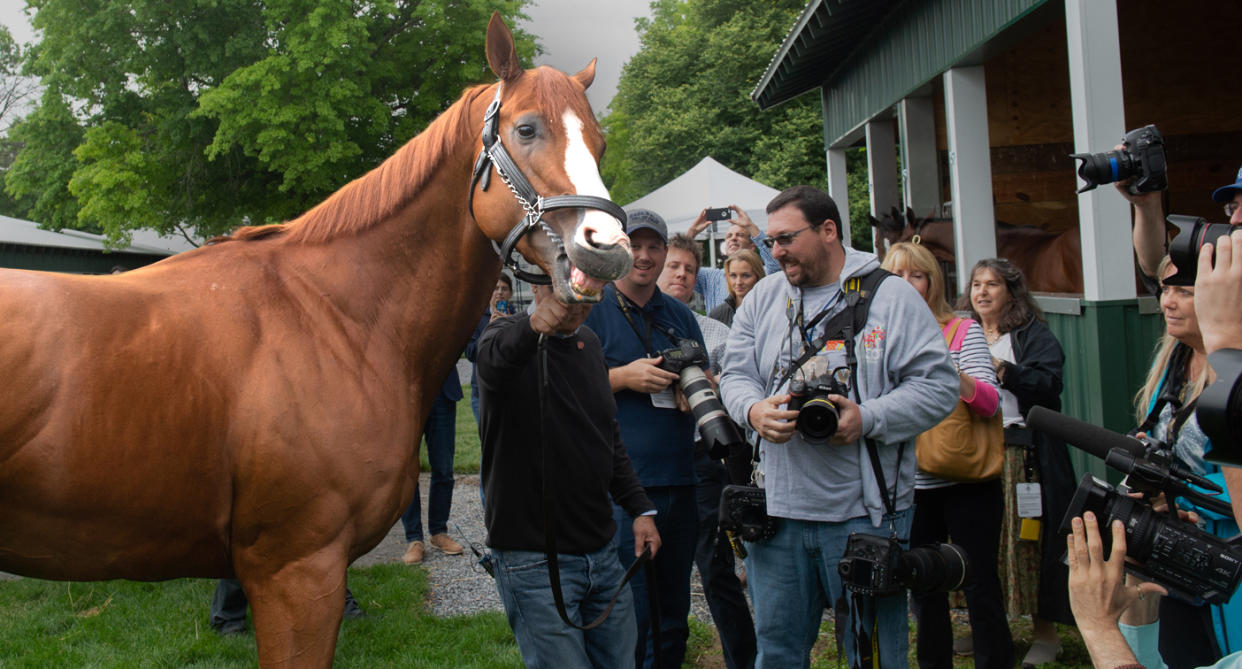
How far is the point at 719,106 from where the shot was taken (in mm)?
33562

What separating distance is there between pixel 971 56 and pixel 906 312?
4.71 metres

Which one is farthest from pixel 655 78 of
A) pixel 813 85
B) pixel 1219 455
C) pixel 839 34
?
pixel 1219 455

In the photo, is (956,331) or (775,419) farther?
(956,331)

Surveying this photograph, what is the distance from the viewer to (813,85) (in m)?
12.9

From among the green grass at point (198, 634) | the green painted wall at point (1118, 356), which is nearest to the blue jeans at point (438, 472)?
the green grass at point (198, 634)

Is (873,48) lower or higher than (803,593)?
higher

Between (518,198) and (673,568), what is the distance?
6.70 feet

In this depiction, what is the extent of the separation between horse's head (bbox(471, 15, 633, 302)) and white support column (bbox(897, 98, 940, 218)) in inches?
294

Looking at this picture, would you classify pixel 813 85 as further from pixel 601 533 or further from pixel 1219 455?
pixel 1219 455

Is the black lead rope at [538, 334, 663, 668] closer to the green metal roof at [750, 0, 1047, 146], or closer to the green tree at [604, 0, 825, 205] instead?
the green metal roof at [750, 0, 1047, 146]

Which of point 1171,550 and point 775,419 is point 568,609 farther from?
point 1171,550

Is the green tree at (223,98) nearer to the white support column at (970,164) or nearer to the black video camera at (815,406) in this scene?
the white support column at (970,164)

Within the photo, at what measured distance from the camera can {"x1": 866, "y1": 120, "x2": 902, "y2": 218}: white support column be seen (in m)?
10.8

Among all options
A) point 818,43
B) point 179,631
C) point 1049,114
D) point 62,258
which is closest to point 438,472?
point 179,631
